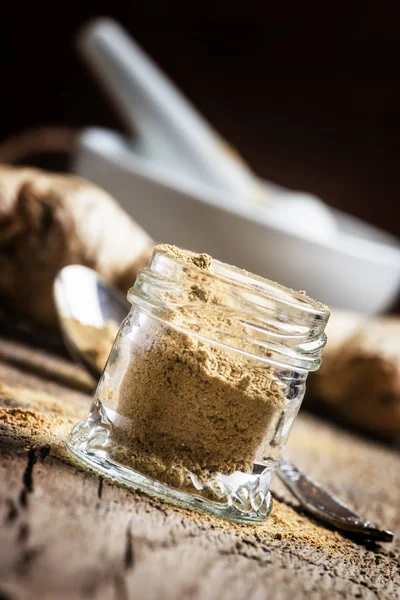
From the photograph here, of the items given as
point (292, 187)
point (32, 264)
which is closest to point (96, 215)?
point (32, 264)

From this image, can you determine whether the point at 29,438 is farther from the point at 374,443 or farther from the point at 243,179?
the point at 243,179

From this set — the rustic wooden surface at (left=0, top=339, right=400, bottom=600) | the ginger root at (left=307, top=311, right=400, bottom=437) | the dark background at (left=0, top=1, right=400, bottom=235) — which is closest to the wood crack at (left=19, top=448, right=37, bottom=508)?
the rustic wooden surface at (left=0, top=339, right=400, bottom=600)

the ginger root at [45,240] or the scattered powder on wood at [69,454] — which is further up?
the ginger root at [45,240]

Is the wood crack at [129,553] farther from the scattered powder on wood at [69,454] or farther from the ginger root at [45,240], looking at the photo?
the ginger root at [45,240]

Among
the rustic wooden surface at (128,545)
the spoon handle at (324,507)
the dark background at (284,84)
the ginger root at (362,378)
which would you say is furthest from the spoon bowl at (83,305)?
the dark background at (284,84)

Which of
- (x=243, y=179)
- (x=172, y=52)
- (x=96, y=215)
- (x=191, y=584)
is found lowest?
(x=191, y=584)

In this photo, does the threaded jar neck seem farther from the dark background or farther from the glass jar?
the dark background
